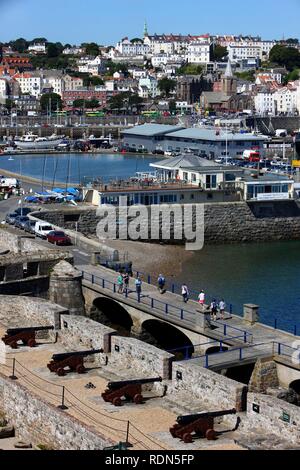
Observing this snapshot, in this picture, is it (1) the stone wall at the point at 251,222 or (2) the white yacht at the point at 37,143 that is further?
(2) the white yacht at the point at 37,143

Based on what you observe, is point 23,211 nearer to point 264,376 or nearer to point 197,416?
point 264,376

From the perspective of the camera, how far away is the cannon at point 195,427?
15.2 metres

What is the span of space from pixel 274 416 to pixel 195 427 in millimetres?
1228

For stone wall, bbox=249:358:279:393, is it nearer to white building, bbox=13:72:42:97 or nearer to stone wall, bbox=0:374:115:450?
stone wall, bbox=0:374:115:450

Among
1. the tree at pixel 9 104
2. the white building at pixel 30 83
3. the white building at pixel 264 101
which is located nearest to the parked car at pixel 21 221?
the tree at pixel 9 104

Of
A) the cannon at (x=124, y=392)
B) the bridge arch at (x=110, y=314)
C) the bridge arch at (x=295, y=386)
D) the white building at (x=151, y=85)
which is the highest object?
the white building at (x=151, y=85)

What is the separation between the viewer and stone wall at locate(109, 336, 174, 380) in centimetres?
1789

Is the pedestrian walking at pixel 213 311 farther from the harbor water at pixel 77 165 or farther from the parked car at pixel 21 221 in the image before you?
the harbor water at pixel 77 165

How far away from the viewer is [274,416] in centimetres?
1549

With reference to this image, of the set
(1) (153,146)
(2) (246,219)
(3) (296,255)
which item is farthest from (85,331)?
(1) (153,146)

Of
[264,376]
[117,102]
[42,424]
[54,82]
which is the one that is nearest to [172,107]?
[117,102]

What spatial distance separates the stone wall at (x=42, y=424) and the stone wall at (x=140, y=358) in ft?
9.05

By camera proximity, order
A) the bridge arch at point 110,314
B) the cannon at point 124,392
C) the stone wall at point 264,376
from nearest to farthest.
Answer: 1. the cannon at point 124,392
2. the stone wall at point 264,376
3. the bridge arch at point 110,314

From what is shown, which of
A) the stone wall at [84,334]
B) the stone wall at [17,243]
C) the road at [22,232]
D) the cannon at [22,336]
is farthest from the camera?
the road at [22,232]
